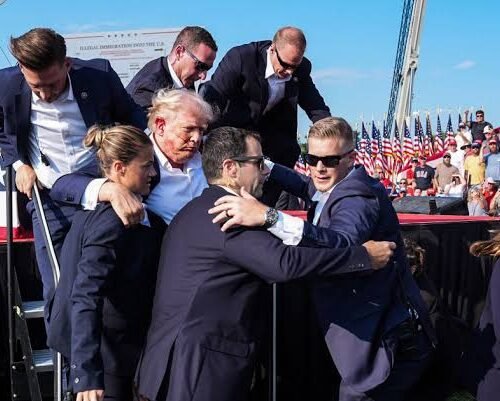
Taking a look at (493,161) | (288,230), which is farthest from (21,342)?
(493,161)

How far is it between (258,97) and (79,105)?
6.08 ft

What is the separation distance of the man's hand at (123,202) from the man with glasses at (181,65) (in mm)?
1674

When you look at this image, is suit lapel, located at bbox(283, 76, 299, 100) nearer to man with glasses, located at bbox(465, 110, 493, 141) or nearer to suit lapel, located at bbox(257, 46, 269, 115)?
suit lapel, located at bbox(257, 46, 269, 115)

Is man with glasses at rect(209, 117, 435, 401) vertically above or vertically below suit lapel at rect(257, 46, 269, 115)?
below

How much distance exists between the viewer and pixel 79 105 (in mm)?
3541

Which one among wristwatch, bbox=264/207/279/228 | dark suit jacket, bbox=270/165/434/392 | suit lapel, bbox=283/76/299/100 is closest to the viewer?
wristwatch, bbox=264/207/279/228

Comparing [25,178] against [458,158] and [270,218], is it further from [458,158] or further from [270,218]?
[458,158]

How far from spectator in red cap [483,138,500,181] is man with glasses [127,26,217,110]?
1304cm

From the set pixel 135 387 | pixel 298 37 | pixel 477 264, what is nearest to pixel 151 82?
pixel 298 37

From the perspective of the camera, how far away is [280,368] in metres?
4.72

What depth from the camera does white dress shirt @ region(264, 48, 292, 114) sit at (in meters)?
5.06

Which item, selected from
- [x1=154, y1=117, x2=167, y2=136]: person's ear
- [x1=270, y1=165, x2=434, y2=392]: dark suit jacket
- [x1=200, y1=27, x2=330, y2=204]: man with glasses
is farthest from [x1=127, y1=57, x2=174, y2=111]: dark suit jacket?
[x1=270, y1=165, x2=434, y2=392]: dark suit jacket

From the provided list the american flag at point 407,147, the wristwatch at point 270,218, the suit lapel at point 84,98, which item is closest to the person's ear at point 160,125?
the suit lapel at point 84,98

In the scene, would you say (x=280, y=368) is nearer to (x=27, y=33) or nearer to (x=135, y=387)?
(x=135, y=387)
